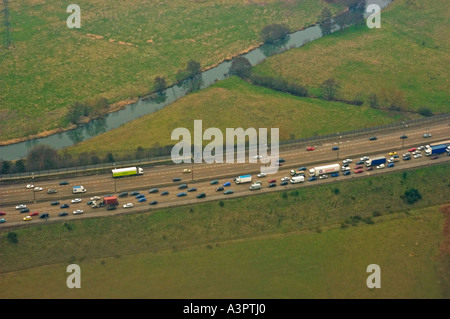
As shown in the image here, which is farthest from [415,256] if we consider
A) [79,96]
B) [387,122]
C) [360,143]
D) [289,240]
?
[79,96]

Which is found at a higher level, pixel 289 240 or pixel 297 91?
pixel 297 91

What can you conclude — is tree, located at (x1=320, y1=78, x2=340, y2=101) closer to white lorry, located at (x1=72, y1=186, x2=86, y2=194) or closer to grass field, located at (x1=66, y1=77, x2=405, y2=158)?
grass field, located at (x1=66, y1=77, x2=405, y2=158)

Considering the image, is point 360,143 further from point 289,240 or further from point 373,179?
point 289,240

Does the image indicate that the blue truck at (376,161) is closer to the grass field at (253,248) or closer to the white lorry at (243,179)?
the grass field at (253,248)

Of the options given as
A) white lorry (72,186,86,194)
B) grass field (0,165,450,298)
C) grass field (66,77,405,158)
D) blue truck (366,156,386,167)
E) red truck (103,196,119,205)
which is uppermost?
grass field (66,77,405,158)

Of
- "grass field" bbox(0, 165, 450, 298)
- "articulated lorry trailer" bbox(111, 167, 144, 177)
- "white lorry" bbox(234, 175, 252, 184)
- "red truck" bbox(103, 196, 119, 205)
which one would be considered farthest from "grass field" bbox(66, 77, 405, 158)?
"grass field" bbox(0, 165, 450, 298)

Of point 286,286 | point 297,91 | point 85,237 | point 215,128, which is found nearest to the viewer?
point 286,286

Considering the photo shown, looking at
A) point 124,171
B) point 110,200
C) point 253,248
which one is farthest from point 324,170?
point 110,200
